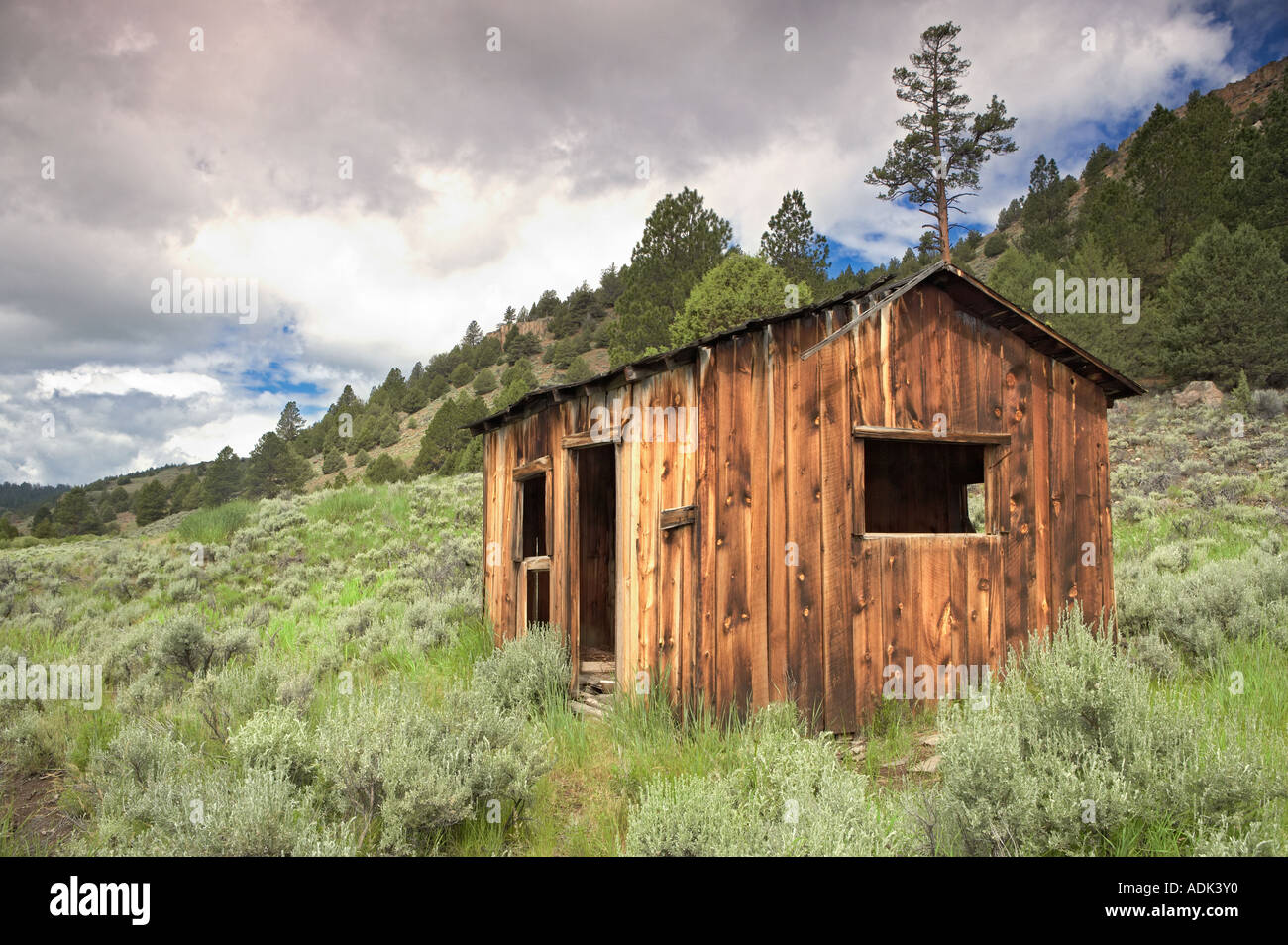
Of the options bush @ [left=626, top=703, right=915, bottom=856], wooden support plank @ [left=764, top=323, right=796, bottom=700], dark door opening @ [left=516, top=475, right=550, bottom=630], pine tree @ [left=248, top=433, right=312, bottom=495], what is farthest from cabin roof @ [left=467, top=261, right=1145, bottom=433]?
pine tree @ [left=248, top=433, right=312, bottom=495]

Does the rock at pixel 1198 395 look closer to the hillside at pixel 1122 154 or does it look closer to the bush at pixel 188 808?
the bush at pixel 188 808

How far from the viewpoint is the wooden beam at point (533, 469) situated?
720 cm

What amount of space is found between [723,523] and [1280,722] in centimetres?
396

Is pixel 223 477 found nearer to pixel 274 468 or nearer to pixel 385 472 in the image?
pixel 274 468

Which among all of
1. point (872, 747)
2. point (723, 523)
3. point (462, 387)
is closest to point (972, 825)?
point (872, 747)

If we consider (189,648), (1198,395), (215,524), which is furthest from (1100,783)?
(1198,395)

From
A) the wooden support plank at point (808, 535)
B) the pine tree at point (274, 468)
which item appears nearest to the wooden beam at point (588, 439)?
the wooden support plank at point (808, 535)

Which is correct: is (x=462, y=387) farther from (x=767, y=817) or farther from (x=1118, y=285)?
(x=767, y=817)

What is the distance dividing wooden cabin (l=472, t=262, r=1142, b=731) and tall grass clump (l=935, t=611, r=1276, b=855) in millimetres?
1879

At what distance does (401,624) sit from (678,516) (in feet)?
17.7

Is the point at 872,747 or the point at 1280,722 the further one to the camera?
the point at 872,747

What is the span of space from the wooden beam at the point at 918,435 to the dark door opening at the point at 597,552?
3860 millimetres

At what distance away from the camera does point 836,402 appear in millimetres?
5656

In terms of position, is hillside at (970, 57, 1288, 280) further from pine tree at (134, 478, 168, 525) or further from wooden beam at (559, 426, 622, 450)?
pine tree at (134, 478, 168, 525)
